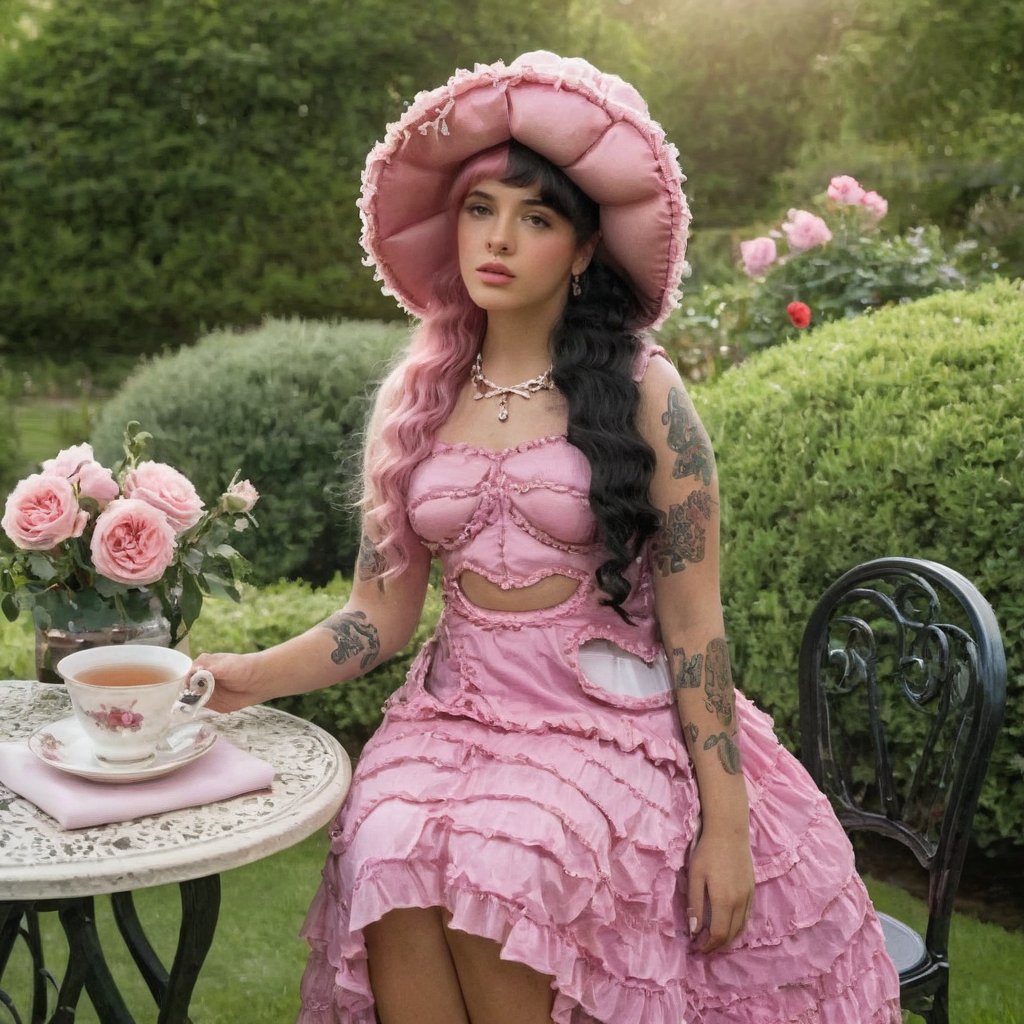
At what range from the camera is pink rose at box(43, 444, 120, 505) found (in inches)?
86.5

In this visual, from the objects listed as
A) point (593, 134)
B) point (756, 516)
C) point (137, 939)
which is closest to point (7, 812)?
Answer: point (137, 939)

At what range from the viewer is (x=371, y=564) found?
2.43 meters

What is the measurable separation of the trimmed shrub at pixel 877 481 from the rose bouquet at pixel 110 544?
1818 millimetres

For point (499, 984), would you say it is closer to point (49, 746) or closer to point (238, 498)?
point (49, 746)

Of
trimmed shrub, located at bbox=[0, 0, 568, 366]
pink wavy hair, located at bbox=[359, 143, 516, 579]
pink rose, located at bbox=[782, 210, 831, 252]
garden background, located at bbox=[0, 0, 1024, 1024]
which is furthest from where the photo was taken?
trimmed shrub, located at bbox=[0, 0, 568, 366]

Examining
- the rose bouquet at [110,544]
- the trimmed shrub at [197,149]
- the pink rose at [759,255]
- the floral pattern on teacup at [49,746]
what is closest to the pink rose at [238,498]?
the rose bouquet at [110,544]

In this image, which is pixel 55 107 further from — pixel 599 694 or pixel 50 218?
pixel 599 694

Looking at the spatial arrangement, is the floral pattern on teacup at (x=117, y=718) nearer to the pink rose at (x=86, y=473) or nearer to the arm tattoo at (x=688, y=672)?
the pink rose at (x=86, y=473)

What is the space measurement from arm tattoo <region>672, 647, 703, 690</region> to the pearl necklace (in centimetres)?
50

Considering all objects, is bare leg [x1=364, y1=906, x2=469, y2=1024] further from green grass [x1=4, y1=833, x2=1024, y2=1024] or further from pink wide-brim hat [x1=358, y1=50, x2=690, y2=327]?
green grass [x1=4, y1=833, x2=1024, y2=1024]

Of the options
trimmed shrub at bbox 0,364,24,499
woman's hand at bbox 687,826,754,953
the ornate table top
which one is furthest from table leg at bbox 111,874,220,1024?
trimmed shrub at bbox 0,364,24,499

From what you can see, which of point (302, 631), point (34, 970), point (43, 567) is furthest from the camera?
point (302, 631)

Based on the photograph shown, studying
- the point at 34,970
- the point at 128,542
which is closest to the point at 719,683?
the point at 128,542

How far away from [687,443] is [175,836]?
99cm
